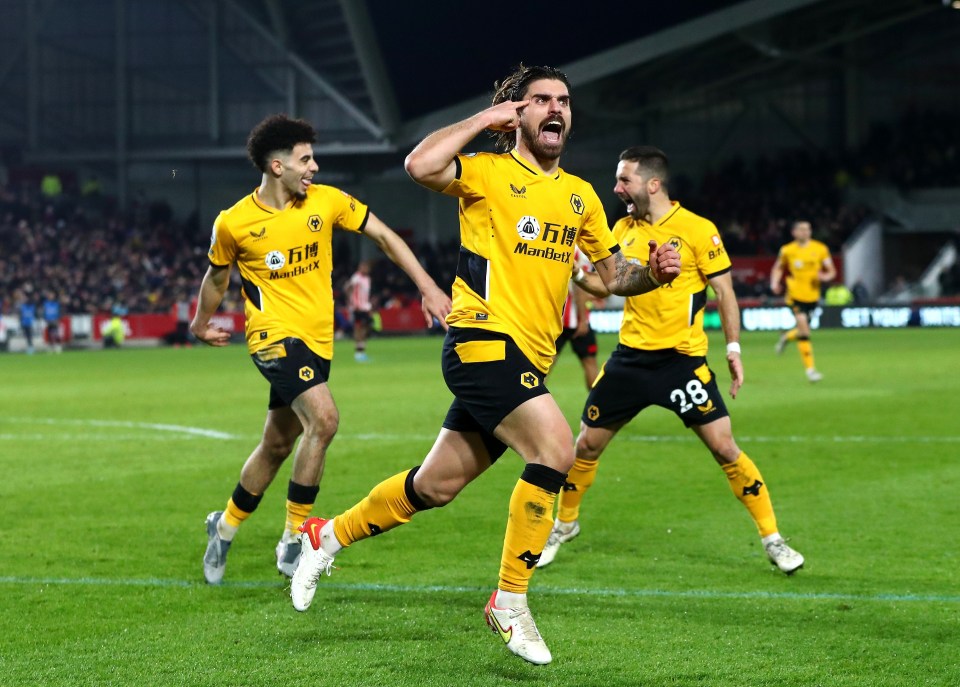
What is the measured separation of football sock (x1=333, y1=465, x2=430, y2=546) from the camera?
5.76 m

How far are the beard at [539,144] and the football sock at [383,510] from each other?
1.43 meters

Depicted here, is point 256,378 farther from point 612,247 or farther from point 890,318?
Answer: point 890,318

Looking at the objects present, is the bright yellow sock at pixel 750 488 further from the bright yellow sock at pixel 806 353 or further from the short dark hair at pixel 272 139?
the bright yellow sock at pixel 806 353

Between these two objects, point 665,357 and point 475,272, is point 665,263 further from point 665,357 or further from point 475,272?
point 665,357

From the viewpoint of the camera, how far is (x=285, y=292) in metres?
7.22

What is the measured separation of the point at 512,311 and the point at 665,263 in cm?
71

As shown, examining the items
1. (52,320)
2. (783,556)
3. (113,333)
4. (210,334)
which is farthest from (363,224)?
(52,320)

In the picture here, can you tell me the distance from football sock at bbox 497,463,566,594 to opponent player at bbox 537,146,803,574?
1.94 meters

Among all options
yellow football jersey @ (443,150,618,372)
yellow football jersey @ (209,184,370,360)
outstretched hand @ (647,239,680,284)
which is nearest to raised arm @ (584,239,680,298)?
outstretched hand @ (647,239,680,284)

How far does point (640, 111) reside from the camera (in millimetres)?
51969

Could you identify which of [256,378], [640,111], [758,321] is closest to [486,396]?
[256,378]

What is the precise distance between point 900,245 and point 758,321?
1517 centimetres

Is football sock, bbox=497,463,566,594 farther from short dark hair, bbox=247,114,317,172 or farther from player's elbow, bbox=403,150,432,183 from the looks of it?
short dark hair, bbox=247,114,317,172

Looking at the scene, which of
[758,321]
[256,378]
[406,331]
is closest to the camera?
[256,378]
